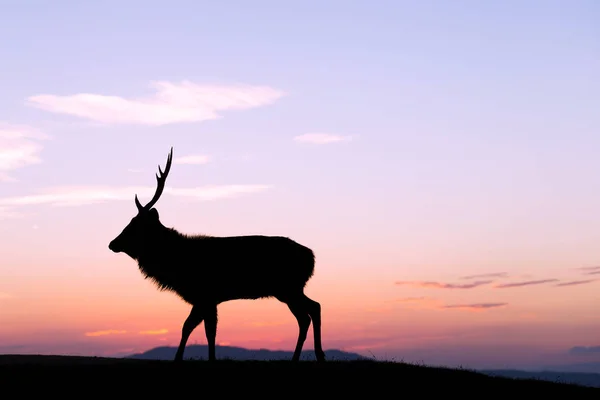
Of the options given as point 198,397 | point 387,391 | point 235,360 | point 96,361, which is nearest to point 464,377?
point 387,391

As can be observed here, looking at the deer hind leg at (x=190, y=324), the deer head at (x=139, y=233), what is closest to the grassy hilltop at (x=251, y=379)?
the deer hind leg at (x=190, y=324)

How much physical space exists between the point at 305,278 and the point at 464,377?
14.9 feet

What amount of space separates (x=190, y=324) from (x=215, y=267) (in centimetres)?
172

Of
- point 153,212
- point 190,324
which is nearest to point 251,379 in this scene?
point 190,324

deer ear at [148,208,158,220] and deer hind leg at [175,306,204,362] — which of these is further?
deer ear at [148,208,158,220]

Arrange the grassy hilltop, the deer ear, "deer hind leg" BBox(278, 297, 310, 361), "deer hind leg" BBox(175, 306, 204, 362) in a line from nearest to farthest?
the grassy hilltop → "deer hind leg" BBox(175, 306, 204, 362) → "deer hind leg" BBox(278, 297, 310, 361) → the deer ear

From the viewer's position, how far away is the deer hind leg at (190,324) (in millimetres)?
20734

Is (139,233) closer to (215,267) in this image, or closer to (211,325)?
(215,267)

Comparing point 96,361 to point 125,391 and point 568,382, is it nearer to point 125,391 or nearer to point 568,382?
point 125,391

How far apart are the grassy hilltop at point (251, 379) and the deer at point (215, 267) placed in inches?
54.7

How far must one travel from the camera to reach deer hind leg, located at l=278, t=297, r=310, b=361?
848 inches

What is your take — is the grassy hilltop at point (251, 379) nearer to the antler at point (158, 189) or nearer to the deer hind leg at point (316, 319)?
the deer hind leg at point (316, 319)

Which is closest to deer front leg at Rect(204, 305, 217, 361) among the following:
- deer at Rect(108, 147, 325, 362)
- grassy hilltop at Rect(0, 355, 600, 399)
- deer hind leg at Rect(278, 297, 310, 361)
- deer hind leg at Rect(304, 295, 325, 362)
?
deer at Rect(108, 147, 325, 362)

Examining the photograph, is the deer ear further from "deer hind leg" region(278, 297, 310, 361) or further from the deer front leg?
"deer hind leg" region(278, 297, 310, 361)
